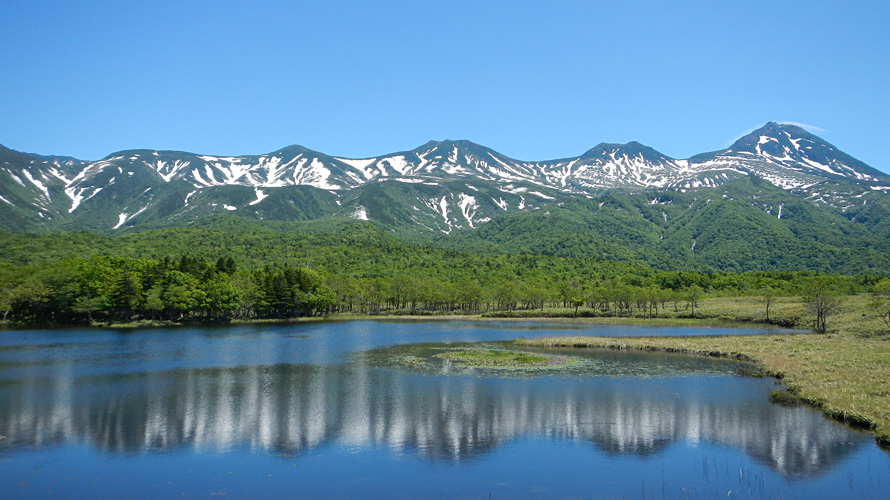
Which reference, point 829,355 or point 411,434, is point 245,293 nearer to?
point 411,434

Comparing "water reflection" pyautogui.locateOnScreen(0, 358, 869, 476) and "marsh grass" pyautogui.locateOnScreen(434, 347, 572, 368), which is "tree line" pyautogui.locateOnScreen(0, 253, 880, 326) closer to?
"water reflection" pyautogui.locateOnScreen(0, 358, 869, 476)

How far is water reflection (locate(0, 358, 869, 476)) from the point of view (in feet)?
105

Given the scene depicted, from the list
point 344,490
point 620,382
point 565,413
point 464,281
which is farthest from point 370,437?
point 464,281

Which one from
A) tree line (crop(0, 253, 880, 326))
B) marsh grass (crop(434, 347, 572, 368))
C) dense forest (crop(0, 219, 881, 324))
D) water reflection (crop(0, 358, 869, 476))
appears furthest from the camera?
dense forest (crop(0, 219, 881, 324))

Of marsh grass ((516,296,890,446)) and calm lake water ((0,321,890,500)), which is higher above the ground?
marsh grass ((516,296,890,446))

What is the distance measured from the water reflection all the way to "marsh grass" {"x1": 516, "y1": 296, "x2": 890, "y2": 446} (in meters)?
2.26

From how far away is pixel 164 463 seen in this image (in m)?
28.7

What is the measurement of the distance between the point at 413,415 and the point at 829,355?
4631 cm

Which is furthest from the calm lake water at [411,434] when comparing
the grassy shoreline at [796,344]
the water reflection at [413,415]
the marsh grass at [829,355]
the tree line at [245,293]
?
the tree line at [245,293]

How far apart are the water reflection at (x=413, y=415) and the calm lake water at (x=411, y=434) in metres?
0.17

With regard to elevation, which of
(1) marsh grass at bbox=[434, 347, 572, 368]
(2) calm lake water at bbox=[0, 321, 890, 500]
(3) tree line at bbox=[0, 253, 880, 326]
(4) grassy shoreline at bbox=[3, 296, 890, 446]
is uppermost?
(3) tree line at bbox=[0, 253, 880, 326]

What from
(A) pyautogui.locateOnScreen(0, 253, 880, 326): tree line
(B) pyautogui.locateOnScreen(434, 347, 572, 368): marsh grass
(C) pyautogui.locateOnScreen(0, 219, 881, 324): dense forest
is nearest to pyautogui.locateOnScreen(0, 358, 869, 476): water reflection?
(B) pyautogui.locateOnScreen(434, 347, 572, 368): marsh grass

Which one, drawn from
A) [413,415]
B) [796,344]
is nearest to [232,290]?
[413,415]

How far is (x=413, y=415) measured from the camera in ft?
125
